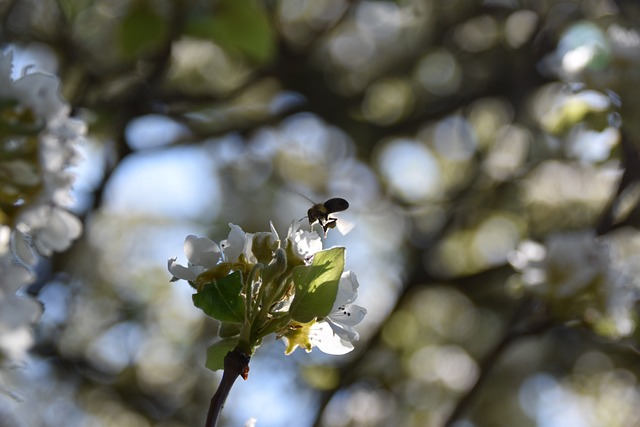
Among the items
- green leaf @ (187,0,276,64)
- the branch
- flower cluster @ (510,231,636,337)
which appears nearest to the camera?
the branch

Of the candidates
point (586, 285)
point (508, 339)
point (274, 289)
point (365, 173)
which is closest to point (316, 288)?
point (274, 289)

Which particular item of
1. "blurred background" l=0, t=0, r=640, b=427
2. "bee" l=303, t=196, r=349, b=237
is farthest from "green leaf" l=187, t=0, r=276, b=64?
"bee" l=303, t=196, r=349, b=237

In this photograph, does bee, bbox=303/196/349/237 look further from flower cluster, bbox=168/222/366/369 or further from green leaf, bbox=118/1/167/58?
green leaf, bbox=118/1/167/58

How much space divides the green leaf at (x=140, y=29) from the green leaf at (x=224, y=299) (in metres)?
1.01

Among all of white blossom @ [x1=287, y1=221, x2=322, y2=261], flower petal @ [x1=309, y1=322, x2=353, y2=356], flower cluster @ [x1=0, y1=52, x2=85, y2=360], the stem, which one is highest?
flower cluster @ [x1=0, y1=52, x2=85, y2=360]

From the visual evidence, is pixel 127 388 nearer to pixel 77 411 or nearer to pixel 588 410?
pixel 77 411

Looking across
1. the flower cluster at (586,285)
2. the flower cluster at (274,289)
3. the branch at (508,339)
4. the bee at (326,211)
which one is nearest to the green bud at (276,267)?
the flower cluster at (274,289)

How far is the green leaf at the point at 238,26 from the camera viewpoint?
1580mm

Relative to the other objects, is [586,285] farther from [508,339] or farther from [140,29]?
[140,29]

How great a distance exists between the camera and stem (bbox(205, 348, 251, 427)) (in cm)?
58

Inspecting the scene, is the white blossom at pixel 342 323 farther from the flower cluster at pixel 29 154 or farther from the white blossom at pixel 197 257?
the flower cluster at pixel 29 154

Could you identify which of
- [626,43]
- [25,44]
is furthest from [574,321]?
[25,44]

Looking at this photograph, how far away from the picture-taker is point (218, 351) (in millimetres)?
703

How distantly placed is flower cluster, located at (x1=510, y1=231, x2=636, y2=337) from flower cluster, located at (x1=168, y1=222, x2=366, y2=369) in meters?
0.84
